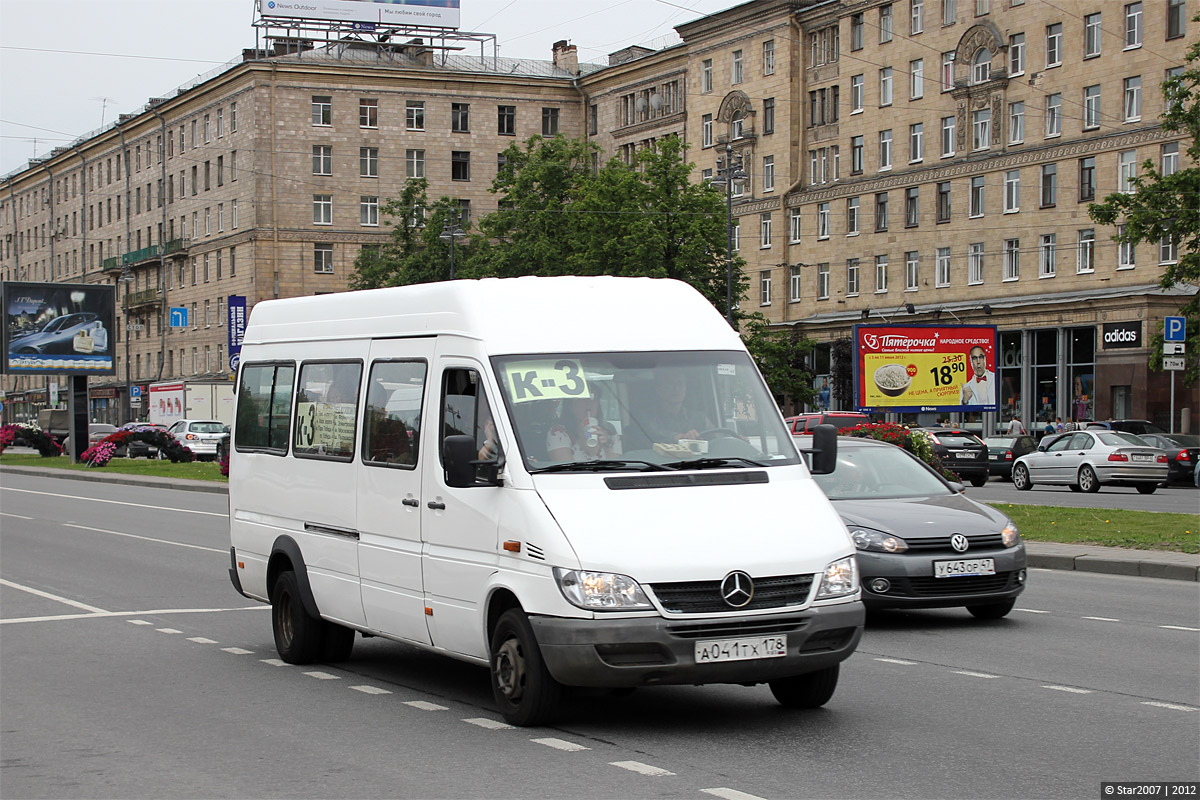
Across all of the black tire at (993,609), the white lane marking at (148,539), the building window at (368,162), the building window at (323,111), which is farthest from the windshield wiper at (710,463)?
the building window at (368,162)

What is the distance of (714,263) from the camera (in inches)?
2361

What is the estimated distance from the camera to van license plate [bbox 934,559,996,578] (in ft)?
38.5

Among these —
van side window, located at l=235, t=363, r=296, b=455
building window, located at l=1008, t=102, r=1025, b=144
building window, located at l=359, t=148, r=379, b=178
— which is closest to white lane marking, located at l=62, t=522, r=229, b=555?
van side window, located at l=235, t=363, r=296, b=455

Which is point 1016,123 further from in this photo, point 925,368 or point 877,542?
point 877,542

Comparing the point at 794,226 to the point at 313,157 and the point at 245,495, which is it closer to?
the point at 313,157

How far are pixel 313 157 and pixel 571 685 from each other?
281 ft

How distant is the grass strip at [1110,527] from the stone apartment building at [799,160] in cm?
3075

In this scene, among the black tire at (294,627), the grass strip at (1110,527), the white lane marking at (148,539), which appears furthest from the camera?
the white lane marking at (148,539)

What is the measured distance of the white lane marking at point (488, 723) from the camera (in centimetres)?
798

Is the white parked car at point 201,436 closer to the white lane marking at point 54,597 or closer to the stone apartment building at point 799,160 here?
the stone apartment building at point 799,160

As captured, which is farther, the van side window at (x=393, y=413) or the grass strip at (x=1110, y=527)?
the grass strip at (x=1110, y=527)

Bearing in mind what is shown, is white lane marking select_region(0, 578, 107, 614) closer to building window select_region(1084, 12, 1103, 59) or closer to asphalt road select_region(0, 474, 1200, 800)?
asphalt road select_region(0, 474, 1200, 800)

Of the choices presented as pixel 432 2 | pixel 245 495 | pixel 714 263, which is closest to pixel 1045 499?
pixel 245 495

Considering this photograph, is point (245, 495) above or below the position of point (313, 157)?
below
